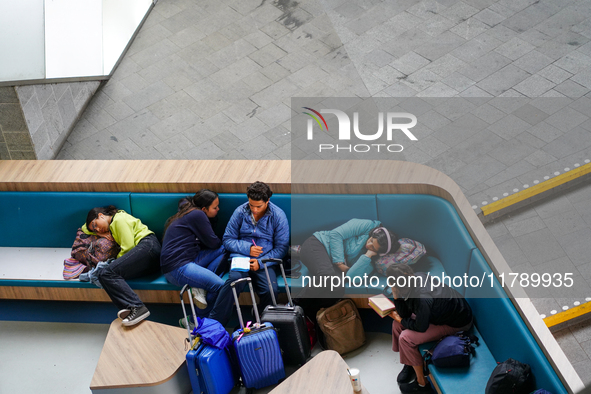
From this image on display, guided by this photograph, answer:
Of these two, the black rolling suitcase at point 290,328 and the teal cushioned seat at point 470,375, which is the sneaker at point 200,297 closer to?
the black rolling suitcase at point 290,328

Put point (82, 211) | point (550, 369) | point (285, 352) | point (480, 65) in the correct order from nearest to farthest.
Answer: point (550, 369) < point (285, 352) < point (82, 211) < point (480, 65)

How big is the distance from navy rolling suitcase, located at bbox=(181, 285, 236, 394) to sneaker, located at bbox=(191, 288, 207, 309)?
1.61 feet

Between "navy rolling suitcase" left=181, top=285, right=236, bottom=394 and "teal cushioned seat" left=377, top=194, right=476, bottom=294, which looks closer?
"navy rolling suitcase" left=181, top=285, right=236, bottom=394

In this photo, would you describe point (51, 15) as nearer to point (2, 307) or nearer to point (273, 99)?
point (273, 99)

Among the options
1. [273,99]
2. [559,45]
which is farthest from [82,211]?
[559,45]

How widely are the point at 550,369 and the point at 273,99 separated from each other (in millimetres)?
4578

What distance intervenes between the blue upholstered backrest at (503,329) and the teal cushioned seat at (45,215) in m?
3.09

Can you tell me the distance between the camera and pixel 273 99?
6965 millimetres

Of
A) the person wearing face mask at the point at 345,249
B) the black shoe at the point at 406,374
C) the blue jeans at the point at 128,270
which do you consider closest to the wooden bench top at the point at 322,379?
the black shoe at the point at 406,374

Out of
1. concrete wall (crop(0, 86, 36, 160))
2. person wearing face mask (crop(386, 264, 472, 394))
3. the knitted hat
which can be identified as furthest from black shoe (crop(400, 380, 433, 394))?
concrete wall (crop(0, 86, 36, 160))

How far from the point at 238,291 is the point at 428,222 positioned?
65.0 inches

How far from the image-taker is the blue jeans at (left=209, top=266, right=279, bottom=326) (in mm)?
4535

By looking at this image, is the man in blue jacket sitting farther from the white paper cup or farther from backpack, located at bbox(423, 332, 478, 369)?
backpack, located at bbox(423, 332, 478, 369)

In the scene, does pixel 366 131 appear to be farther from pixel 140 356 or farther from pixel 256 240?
pixel 140 356
